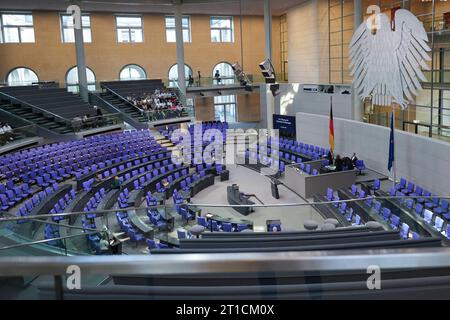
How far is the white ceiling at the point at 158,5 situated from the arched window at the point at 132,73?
4.06 m

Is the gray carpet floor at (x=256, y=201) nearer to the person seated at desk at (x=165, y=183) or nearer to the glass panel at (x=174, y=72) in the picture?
the person seated at desk at (x=165, y=183)

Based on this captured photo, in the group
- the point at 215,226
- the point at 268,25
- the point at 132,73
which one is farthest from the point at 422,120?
the point at 132,73

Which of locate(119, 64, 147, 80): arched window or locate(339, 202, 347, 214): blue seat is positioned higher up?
locate(119, 64, 147, 80): arched window

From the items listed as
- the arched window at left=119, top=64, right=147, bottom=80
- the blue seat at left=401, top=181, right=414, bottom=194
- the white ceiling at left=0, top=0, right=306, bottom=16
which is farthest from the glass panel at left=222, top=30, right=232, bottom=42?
the blue seat at left=401, top=181, right=414, bottom=194

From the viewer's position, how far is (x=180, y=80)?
30656 mm

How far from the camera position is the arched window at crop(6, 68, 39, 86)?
29227 millimetres

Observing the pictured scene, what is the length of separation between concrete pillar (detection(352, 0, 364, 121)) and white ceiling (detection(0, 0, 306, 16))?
8.77 m

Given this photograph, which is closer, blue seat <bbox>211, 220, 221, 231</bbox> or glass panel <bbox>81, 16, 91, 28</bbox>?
blue seat <bbox>211, 220, 221, 231</bbox>

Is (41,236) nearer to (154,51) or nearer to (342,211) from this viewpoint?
(342,211)

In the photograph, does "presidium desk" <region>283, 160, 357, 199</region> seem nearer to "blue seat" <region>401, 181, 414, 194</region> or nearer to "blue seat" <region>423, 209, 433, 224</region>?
"blue seat" <region>401, 181, 414, 194</region>

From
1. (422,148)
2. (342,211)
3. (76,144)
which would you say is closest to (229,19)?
(76,144)

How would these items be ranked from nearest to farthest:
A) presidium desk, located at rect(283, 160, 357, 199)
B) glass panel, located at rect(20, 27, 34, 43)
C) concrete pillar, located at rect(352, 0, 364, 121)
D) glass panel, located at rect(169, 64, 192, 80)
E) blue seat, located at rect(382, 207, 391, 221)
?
blue seat, located at rect(382, 207, 391, 221)
presidium desk, located at rect(283, 160, 357, 199)
concrete pillar, located at rect(352, 0, 364, 121)
glass panel, located at rect(20, 27, 34, 43)
glass panel, located at rect(169, 64, 192, 80)

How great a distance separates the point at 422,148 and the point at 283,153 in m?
8.22

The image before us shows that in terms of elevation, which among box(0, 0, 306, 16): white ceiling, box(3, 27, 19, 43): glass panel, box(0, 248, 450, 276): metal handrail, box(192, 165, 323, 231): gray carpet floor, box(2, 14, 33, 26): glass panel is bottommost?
box(192, 165, 323, 231): gray carpet floor
